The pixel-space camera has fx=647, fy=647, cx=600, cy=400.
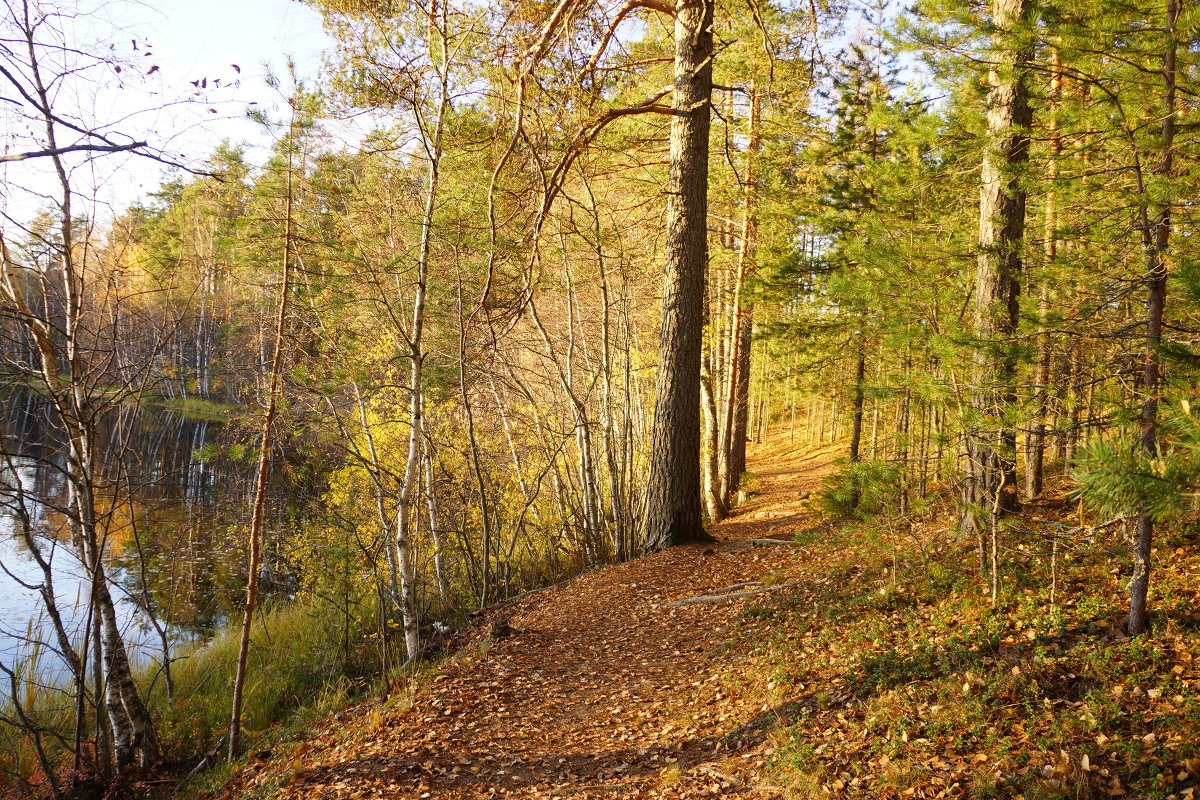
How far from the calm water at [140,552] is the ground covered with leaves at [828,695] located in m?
2.81

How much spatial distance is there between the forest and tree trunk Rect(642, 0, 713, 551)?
0.04 meters

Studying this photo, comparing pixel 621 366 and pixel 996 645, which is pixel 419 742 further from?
pixel 621 366

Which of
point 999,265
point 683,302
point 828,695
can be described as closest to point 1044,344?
point 999,265

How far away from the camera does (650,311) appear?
42.4ft

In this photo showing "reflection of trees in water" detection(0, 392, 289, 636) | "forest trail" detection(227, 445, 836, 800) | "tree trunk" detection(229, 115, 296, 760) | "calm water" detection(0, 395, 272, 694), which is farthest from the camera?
"reflection of trees in water" detection(0, 392, 289, 636)

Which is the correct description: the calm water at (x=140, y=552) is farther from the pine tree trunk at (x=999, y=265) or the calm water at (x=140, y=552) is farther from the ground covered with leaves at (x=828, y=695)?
the pine tree trunk at (x=999, y=265)

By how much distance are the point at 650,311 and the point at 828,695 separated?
967 centimetres

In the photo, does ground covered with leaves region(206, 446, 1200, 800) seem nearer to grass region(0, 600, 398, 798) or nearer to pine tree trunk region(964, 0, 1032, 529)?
pine tree trunk region(964, 0, 1032, 529)

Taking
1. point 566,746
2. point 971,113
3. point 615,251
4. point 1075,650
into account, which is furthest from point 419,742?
point 615,251

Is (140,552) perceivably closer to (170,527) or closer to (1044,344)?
(1044,344)

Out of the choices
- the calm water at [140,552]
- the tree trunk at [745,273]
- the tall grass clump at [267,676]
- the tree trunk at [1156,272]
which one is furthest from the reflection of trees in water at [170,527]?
the tree trunk at [745,273]

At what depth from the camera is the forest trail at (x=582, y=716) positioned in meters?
3.75

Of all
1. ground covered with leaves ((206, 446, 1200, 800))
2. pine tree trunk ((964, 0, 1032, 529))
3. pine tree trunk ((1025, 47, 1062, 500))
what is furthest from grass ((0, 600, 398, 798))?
pine tree trunk ((1025, 47, 1062, 500))

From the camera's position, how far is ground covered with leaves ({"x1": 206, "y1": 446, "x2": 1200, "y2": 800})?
3025mm
